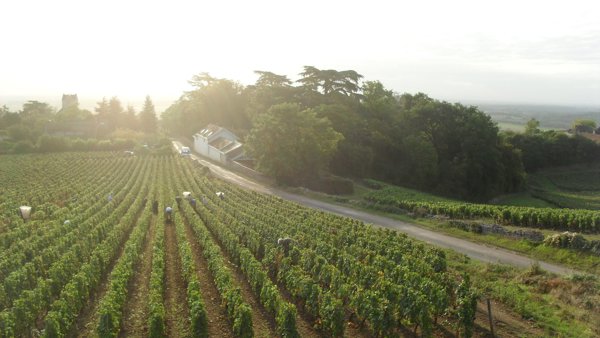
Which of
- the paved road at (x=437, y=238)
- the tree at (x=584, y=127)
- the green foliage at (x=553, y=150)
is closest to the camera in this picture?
the paved road at (x=437, y=238)

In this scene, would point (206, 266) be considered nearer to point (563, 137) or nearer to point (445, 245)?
point (445, 245)

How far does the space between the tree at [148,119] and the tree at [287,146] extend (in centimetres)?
7336

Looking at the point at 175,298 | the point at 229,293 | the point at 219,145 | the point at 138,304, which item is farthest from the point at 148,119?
the point at 229,293

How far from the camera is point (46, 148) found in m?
79.1

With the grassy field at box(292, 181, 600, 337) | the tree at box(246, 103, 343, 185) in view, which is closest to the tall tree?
the tree at box(246, 103, 343, 185)

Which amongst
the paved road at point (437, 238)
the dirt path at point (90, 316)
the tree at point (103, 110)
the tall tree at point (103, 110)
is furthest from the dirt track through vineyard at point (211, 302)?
the tree at point (103, 110)

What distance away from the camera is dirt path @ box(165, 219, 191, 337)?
14750 millimetres

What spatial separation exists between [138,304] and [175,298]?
4.50 ft

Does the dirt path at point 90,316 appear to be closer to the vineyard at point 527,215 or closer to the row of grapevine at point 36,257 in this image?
the row of grapevine at point 36,257

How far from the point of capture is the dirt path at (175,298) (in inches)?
581

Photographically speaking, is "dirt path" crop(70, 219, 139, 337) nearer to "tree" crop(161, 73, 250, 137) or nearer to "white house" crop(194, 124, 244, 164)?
"white house" crop(194, 124, 244, 164)

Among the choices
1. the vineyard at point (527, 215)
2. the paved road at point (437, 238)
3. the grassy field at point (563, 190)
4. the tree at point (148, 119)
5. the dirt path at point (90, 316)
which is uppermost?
the tree at point (148, 119)

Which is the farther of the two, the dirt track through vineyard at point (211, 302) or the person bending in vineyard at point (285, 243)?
the person bending in vineyard at point (285, 243)

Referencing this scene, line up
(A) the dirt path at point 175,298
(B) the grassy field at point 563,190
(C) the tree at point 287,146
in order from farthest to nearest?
(B) the grassy field at point 563,190 < (C) the tree at point 287,146 < (A) the dirt path at point 175,298
